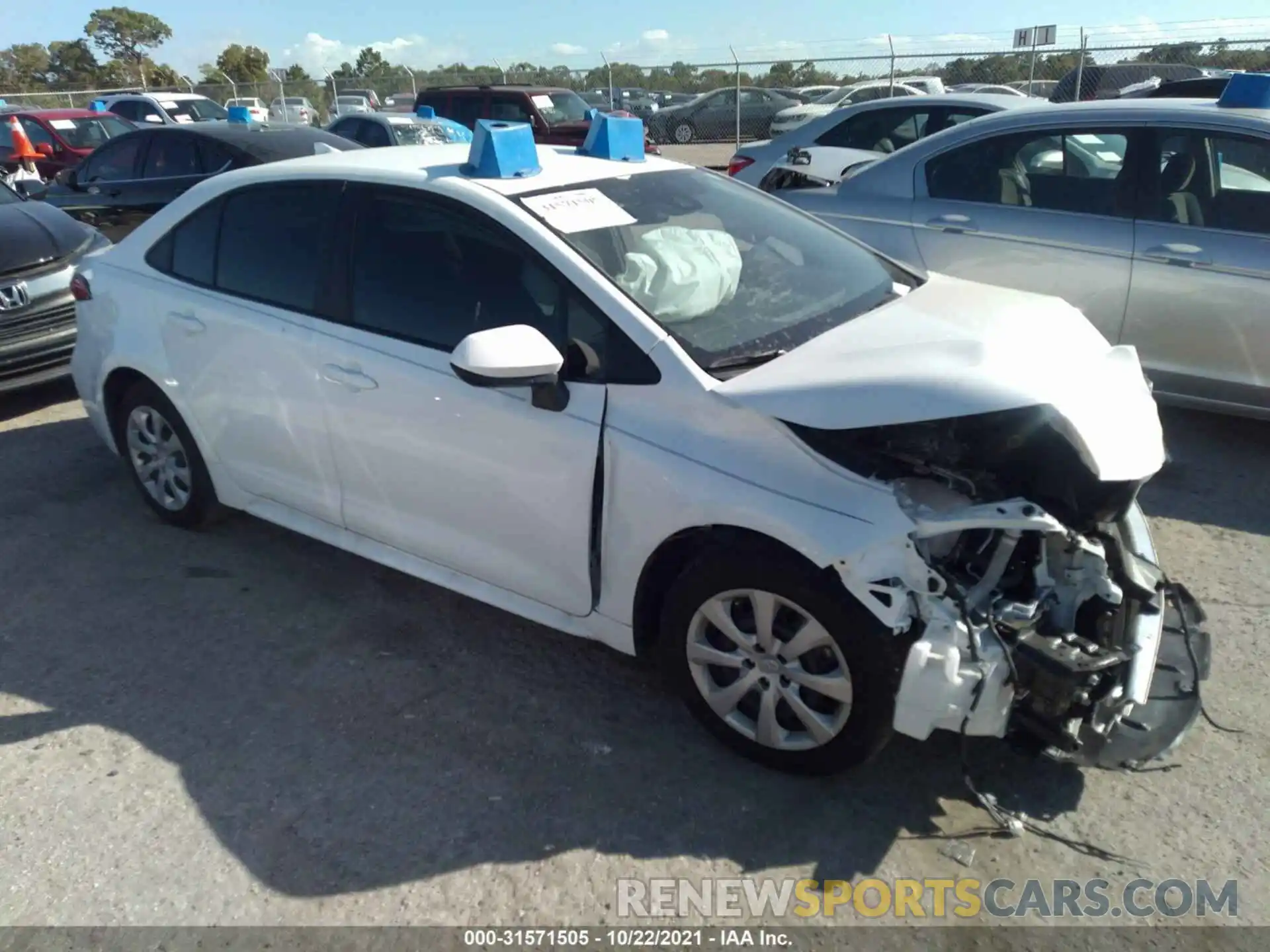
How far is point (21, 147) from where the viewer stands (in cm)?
1290

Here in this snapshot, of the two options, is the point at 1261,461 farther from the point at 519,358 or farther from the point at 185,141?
the point at 185,141

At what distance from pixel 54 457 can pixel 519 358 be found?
3.92m

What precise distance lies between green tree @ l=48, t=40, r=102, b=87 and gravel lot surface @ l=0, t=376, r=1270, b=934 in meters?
65.1

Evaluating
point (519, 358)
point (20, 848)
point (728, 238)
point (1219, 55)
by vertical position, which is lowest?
point (20, 848)

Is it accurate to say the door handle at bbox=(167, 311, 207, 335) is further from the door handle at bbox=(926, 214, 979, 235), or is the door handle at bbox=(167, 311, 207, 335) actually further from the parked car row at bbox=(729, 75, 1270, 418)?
the door handle at bbox=(926, 214, 979, 235)

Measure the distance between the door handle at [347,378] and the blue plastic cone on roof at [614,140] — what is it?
49.7 inches

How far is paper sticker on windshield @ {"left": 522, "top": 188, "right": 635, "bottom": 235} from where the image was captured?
3168 mm

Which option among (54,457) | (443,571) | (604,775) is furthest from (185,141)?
(604,775)

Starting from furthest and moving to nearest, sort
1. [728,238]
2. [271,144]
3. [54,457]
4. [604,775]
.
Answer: [271,144] → [54,457] → [728,238] → [604,775]

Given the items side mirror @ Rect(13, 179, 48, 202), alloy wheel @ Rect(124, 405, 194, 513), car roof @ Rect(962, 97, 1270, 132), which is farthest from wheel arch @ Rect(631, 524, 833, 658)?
side mirror @ Rect(13, 179, 48, 202)

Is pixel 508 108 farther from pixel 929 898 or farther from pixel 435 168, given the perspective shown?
pixel 929 898

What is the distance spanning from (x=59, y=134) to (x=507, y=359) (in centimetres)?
1552

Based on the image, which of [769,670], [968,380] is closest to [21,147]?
[769,670]

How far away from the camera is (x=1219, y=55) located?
21781 mm
